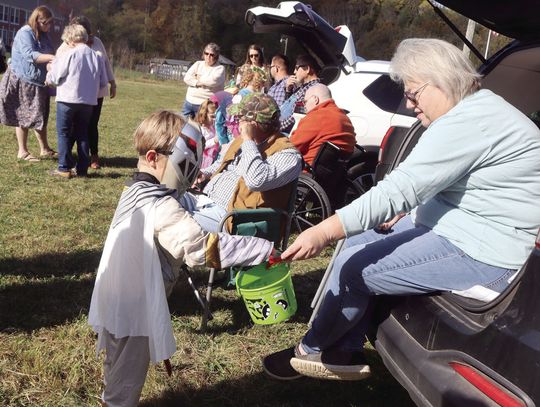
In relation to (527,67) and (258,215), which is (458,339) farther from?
(527,67)

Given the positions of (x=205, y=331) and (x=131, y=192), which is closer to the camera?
(x=131, y=192)

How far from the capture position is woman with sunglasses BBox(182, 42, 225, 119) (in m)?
7.95

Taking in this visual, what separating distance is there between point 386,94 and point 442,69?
4486mm

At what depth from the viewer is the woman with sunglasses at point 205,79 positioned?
795 centimetres

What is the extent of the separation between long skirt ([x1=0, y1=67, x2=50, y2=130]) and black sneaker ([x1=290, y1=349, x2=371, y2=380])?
5.82 meters

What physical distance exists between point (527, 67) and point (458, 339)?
8.26ft

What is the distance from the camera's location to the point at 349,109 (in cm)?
693

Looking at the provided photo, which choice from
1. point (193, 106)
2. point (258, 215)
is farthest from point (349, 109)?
point (258, 215)

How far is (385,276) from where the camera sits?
2.58 meters

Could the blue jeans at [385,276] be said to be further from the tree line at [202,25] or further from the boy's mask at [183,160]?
the tree line at [202,25]

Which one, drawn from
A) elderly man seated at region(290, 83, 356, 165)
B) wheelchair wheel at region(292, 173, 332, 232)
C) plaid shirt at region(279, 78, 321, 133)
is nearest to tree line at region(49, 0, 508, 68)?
plaid shirt at region(279, 78, 321, 133)

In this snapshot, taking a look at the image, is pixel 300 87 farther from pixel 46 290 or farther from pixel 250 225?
pixel 46 290

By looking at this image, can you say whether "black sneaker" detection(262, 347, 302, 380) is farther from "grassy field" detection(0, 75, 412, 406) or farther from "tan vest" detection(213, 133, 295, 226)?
"tan vest" detection(213, 133, 295, 226)

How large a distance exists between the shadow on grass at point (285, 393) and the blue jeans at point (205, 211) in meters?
1.08
